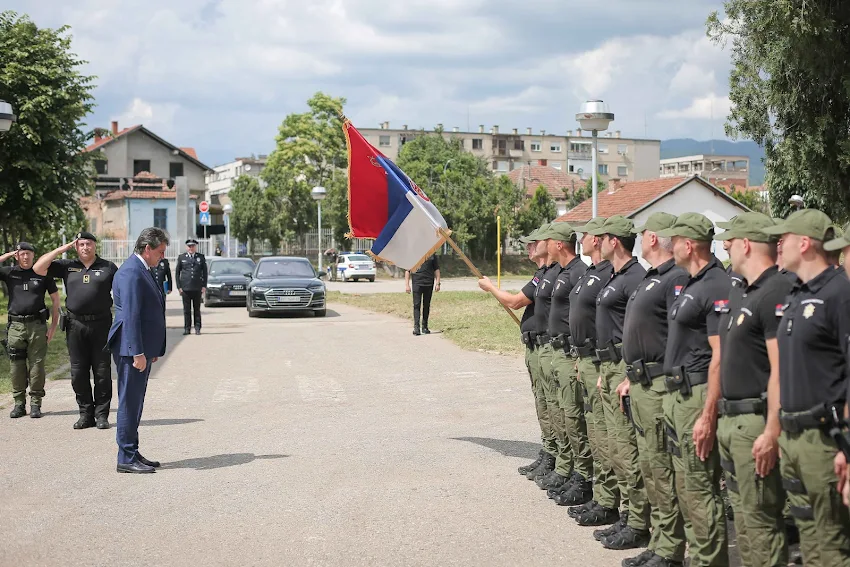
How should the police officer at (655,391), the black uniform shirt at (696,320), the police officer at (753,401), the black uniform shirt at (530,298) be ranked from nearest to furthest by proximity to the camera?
the police officer at (753,401)
the black uniform shirt at (696,320)
the police officer at (655,391)
the black uniform shirt at (530,298)

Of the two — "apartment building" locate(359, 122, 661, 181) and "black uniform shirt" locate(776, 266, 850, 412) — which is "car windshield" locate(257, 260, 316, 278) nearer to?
"black uniform shirt" locate(776, 266, 850, 412)

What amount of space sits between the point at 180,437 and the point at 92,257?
2323 millimetres

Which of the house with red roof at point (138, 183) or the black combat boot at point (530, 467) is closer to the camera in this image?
the black combat boot at point (530, 467)

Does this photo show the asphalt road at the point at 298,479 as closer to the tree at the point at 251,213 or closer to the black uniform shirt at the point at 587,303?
the black uniform shirt at the point at 587,303

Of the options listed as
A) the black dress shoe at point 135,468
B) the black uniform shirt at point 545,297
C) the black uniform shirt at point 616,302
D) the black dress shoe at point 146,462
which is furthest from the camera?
the black dress shoe at point 146,462

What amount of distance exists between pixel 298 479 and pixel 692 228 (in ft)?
13.3

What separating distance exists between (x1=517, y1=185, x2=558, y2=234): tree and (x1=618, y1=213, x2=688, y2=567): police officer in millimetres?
59680

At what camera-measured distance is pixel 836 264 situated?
4629mm

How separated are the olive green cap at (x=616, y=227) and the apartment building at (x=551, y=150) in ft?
363

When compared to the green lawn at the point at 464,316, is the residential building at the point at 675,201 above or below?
above

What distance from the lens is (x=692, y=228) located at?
567 centimetres

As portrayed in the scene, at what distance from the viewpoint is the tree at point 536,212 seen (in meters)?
65.8

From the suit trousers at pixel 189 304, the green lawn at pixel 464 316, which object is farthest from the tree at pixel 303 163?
the suit trousers at pixel 189 304

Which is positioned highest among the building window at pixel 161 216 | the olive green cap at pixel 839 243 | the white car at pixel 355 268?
the building window at pixel 161 216
